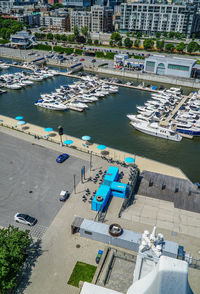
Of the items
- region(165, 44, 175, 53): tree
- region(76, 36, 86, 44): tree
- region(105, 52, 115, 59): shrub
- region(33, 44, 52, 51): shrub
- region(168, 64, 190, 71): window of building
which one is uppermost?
region(76, 36, 86, 44): tree

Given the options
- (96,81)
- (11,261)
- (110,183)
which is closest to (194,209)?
(110,183)

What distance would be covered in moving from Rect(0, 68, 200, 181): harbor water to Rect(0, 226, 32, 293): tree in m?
37.8

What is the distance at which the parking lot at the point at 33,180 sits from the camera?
35.8 metres

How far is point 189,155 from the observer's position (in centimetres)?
5931

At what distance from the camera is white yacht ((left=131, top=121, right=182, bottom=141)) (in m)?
64.2

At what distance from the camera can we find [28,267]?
2827 cm

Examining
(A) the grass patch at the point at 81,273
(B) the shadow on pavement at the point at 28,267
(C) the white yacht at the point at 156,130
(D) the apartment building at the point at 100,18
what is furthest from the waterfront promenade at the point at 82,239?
(D) the apartment building at the point at 100,18

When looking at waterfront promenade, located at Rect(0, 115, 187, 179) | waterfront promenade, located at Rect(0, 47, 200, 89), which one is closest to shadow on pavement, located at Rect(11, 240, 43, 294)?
waterfront promenade, located at Rect(0, 115, 187, 179)

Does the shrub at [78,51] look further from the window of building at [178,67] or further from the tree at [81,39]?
the window of building at [178,67]

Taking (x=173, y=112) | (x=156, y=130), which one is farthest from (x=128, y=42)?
(x=156, y=130)

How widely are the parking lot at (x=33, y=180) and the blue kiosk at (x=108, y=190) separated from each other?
5613mm

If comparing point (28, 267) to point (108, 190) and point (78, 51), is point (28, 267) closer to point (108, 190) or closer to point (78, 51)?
point (108, 190)

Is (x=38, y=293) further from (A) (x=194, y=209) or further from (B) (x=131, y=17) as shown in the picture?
(B) (x=131, y=17)

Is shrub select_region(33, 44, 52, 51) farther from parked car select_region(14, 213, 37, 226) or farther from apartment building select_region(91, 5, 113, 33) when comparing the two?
parked car select_region(14, 213, 37, 226)
